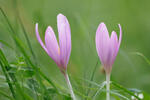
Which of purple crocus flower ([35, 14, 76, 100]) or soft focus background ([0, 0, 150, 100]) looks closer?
purple crocus flower ([35, 14, 76, 100])

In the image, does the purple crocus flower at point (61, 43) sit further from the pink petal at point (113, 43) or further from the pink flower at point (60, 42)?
the pink petal at point (113, 43)

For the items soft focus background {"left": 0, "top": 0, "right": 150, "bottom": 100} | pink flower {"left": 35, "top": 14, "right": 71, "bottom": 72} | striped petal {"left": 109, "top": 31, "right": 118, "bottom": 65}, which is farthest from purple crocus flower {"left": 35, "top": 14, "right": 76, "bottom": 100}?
soft focus background {"left": 0, "top": 0, "right": 150, "bottom": 100}

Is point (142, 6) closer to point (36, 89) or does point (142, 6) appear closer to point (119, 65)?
point (119, 65)

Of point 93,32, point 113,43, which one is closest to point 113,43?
point 113,43

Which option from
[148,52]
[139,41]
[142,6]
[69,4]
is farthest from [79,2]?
[148,52]

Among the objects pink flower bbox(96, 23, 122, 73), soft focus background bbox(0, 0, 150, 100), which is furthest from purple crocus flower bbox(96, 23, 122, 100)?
soft focus background bbox(0, 0, 150, 100)

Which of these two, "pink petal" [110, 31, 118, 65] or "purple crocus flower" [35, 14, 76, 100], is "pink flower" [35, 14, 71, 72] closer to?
"purple crocus flower" [35, 14, 76, 100]
